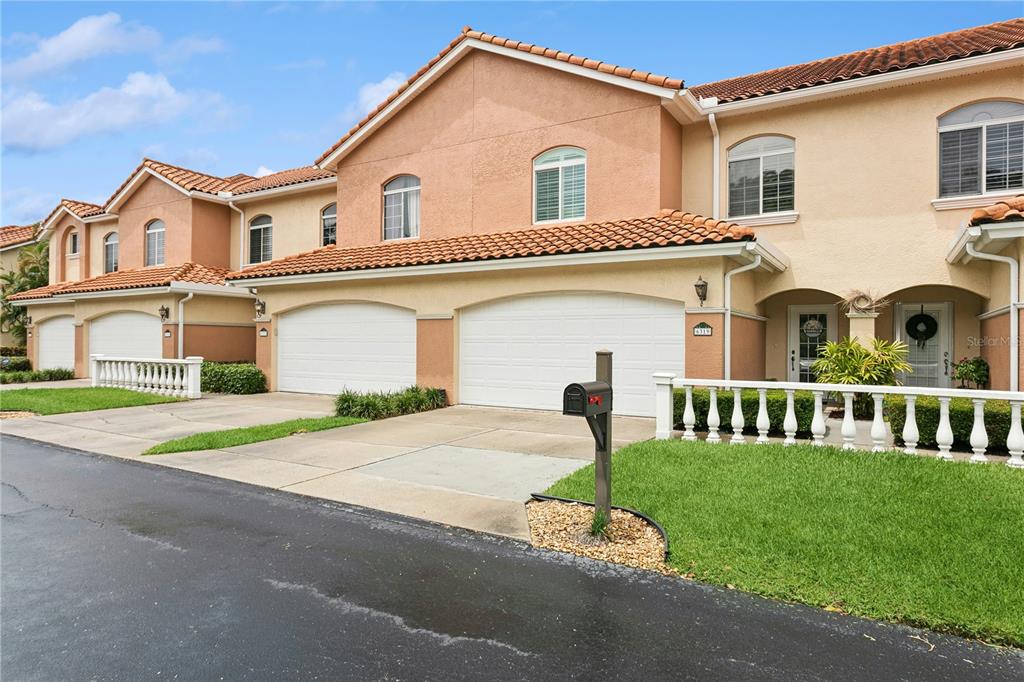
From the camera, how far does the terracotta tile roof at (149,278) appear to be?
60.5 feet

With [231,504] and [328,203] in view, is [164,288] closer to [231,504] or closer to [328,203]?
[328,203]

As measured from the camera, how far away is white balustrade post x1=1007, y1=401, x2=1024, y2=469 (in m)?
6.52

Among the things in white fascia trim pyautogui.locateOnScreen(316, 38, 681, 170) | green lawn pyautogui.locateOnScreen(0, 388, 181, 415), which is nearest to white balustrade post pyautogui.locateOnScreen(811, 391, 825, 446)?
white fascia trim pyautogui.locateOnScreen(316, 38, 681, 170)

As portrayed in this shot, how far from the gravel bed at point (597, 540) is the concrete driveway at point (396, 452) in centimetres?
19

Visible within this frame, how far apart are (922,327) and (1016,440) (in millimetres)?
7452

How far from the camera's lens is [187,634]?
3561mm

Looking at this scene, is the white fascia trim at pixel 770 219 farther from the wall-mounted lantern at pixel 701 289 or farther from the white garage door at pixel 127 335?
the white garage door at pixel 127 335

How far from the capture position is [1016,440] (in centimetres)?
652

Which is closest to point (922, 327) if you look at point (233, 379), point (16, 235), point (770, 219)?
point (770, 219)

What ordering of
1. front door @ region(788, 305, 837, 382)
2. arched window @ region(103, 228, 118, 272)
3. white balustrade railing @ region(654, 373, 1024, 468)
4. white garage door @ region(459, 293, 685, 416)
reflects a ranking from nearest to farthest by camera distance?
white balustrade railing @ region(654, 373, 1024, 468), white garage door @ region(459, 293, 685, 416), front door @ region(788, 305, 837, 382), arched window @ region(103, 228, 118, 272)

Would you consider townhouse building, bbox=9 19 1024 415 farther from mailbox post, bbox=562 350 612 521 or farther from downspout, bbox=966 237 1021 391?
mailbox post, bbox=562 350 612 521

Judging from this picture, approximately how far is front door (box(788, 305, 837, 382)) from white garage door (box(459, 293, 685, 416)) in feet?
15.9

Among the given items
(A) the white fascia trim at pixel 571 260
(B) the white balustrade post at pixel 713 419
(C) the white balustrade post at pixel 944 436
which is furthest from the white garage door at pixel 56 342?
(C) the white balustrade post at pixel 944 436

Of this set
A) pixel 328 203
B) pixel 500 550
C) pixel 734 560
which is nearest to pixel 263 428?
pixel 500 550
